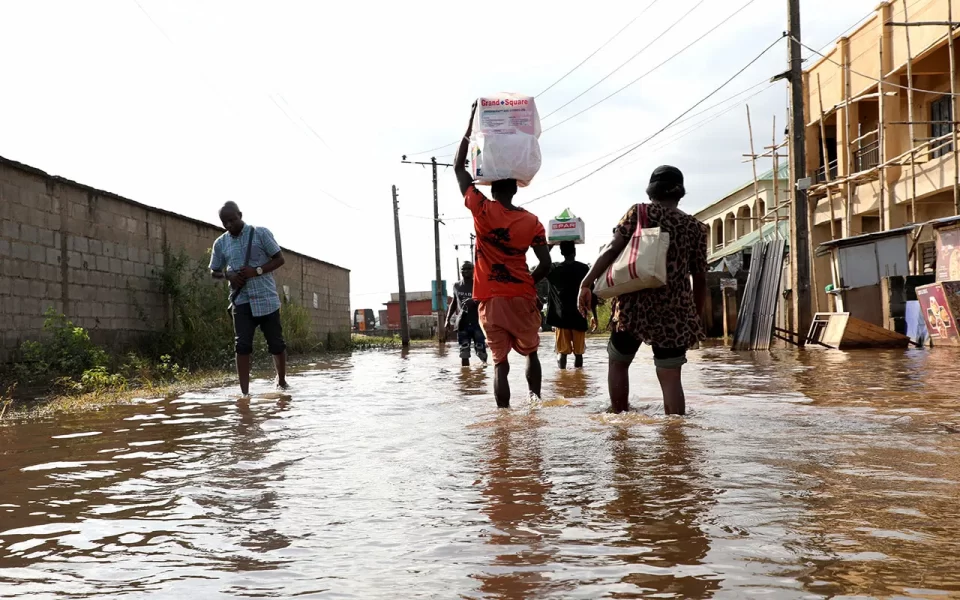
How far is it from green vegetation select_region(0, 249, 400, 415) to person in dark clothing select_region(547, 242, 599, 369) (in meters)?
3.80

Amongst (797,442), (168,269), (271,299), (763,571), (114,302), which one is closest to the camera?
(763,571)

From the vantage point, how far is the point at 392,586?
80.7 inches

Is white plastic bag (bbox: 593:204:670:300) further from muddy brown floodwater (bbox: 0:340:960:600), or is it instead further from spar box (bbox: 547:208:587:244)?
spar box (bbox: 547:208:587:244)

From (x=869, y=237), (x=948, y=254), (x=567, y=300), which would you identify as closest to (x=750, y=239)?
(x=869, y=237)

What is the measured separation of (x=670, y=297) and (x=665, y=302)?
47 millimetres

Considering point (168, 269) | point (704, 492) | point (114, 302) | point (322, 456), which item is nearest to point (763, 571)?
point (704, 492)

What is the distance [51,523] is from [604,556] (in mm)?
1745

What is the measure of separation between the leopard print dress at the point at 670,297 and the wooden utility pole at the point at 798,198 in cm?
1154

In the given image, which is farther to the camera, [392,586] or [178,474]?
[178,474]

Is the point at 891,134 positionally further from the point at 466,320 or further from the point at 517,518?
the point at 517,518

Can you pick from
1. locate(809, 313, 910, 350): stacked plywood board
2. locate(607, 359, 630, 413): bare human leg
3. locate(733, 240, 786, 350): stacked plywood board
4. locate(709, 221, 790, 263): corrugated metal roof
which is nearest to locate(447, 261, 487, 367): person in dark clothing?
locate(733, 240, 786, 350): stacked plywood board

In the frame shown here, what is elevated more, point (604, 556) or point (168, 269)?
point (168, 269)

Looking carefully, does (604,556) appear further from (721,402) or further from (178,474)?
(721,402)

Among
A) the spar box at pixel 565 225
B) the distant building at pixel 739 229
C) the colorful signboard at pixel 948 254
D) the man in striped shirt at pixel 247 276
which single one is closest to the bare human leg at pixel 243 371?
the man in striped shirt at pixel 247 276
